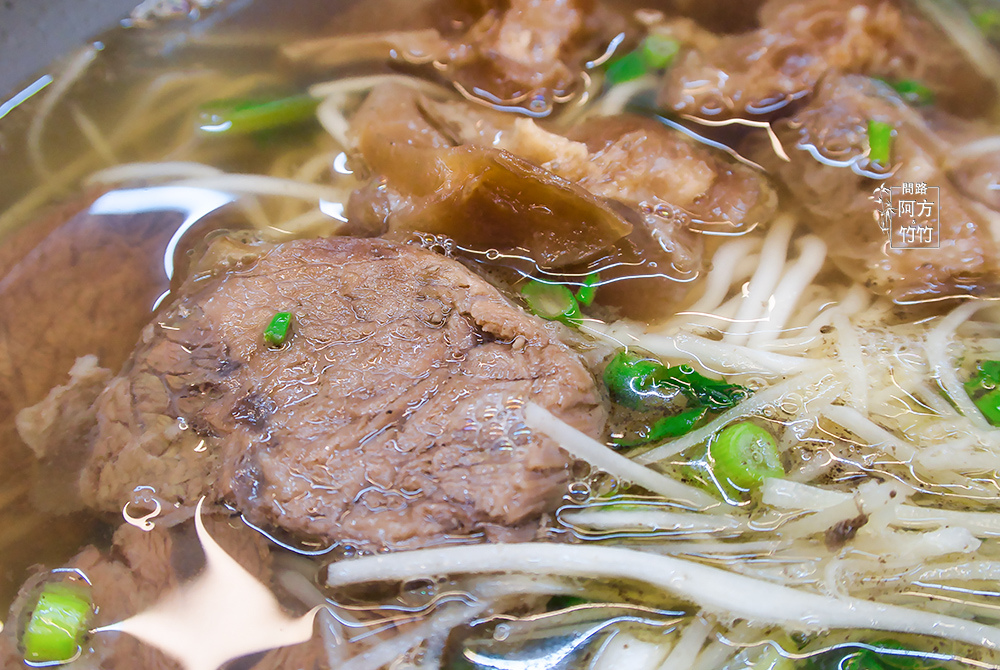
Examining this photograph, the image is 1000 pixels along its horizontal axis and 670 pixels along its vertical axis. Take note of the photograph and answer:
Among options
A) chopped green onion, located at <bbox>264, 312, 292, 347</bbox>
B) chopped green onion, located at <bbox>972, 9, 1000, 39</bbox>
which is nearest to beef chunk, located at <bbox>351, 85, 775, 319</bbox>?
chopped green onion, located at <bbox>264, 312, 292, 347</bbox>

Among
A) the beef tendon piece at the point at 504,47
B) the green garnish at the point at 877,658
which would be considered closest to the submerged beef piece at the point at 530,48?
the beef tendon piece at the point at 504,47

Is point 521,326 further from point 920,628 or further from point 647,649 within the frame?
point 920,628

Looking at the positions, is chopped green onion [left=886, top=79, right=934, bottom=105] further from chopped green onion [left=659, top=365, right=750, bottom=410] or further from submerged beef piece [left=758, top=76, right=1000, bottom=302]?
chopped green onion [left=659, top=365, right=750, bottom=410]

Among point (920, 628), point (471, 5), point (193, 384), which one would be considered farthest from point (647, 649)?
point (471, 5)

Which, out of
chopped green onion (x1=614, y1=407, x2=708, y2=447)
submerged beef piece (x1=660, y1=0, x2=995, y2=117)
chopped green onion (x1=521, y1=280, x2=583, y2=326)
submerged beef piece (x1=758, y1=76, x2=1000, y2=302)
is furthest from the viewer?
submerged beef piece (x1=660, y1=0, x2=995, y2=117)

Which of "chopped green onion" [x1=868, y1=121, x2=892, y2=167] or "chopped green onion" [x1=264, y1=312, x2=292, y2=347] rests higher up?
"chopped green onion" [x1=264, y1=312, x2=292, y2=347]

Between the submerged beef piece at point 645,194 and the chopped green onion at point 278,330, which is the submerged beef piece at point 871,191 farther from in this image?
the chopped green onion at point 278,330

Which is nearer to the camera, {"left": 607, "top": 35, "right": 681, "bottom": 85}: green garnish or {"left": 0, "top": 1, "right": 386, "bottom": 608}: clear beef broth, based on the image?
{"left": 0, "top": 1, "right": 386, "bottom": 608}: clear beef broth

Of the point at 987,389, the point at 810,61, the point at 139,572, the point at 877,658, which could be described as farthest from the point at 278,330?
the point at 810,61
